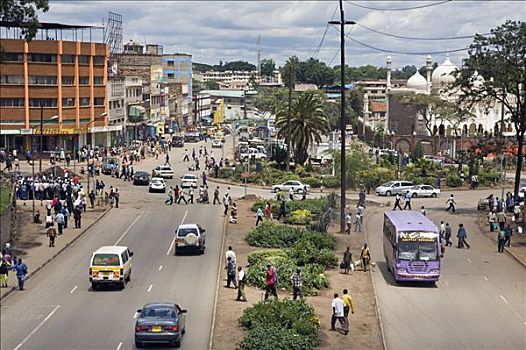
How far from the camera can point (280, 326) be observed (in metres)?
26.9

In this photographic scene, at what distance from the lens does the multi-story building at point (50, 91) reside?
282ft

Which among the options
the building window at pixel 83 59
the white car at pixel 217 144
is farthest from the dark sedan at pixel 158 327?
the white car at pixel 217 144

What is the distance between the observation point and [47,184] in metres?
59.7

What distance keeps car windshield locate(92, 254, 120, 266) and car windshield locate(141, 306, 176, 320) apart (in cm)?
831

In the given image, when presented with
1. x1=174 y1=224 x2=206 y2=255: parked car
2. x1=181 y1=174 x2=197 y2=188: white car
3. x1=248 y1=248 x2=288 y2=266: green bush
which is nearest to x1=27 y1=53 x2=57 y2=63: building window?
x1=181 y1=174 x2=197 y2=188: white car

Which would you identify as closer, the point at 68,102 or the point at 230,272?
the point at 230,272

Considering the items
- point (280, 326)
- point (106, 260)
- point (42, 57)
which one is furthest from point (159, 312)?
point (42, 57)

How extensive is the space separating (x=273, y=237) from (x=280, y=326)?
58.2ft

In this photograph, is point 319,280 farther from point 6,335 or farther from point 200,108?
point 200,108

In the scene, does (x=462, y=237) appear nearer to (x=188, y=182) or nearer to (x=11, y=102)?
(x=188, y=182)

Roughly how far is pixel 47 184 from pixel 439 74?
7495 centimetres

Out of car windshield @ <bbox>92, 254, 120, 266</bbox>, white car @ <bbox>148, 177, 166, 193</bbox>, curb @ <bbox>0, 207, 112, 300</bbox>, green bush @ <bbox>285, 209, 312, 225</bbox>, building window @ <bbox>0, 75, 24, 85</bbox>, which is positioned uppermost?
building window @ <bbox>0, 75, 24, 85</bbox>

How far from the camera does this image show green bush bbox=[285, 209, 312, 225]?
51969 mm

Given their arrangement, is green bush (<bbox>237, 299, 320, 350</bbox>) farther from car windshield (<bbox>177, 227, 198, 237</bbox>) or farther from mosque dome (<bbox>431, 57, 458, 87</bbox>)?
mosque dome (<bbox>431, 57, 458, 87</bbox>)
